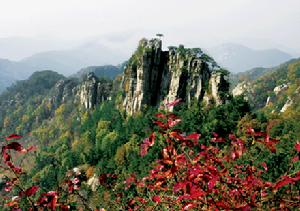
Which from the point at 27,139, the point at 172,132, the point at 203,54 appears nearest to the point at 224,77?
the point at 203,54

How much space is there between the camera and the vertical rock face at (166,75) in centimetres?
8200

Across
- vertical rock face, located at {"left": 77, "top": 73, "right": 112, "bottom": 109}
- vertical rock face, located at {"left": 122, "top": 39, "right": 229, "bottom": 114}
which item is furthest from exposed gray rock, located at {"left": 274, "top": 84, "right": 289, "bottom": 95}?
vertical rock face, located at {"left": 122, "top": 39, "right": 229, "bottom": 114}

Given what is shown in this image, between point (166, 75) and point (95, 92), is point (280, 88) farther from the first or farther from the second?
point (166, 75)

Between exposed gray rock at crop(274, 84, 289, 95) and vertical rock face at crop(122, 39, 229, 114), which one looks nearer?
vertical rock face at crop(122, 39, 229, 114)

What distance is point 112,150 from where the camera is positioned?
8594 cm

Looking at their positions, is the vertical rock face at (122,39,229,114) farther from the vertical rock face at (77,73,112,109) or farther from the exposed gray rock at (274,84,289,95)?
the exposed gray rock at (274,84,289,95)

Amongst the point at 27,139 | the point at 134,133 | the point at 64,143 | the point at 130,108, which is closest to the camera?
the point at 134,133

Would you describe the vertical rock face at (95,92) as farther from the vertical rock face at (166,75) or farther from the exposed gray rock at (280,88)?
the exposed gray rock at (280,88)

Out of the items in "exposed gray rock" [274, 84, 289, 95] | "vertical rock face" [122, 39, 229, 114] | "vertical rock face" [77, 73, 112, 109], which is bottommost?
"exposed gray rock" [274, 84, 289, 95]

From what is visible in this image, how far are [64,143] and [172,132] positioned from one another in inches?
4673

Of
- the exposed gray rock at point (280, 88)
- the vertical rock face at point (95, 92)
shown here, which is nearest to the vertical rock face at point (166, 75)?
the vertical rock face at point (95, 92)

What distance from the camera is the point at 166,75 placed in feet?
295

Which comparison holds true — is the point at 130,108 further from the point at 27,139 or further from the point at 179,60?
the point at 27,139

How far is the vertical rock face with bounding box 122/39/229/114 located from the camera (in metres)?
82.0
